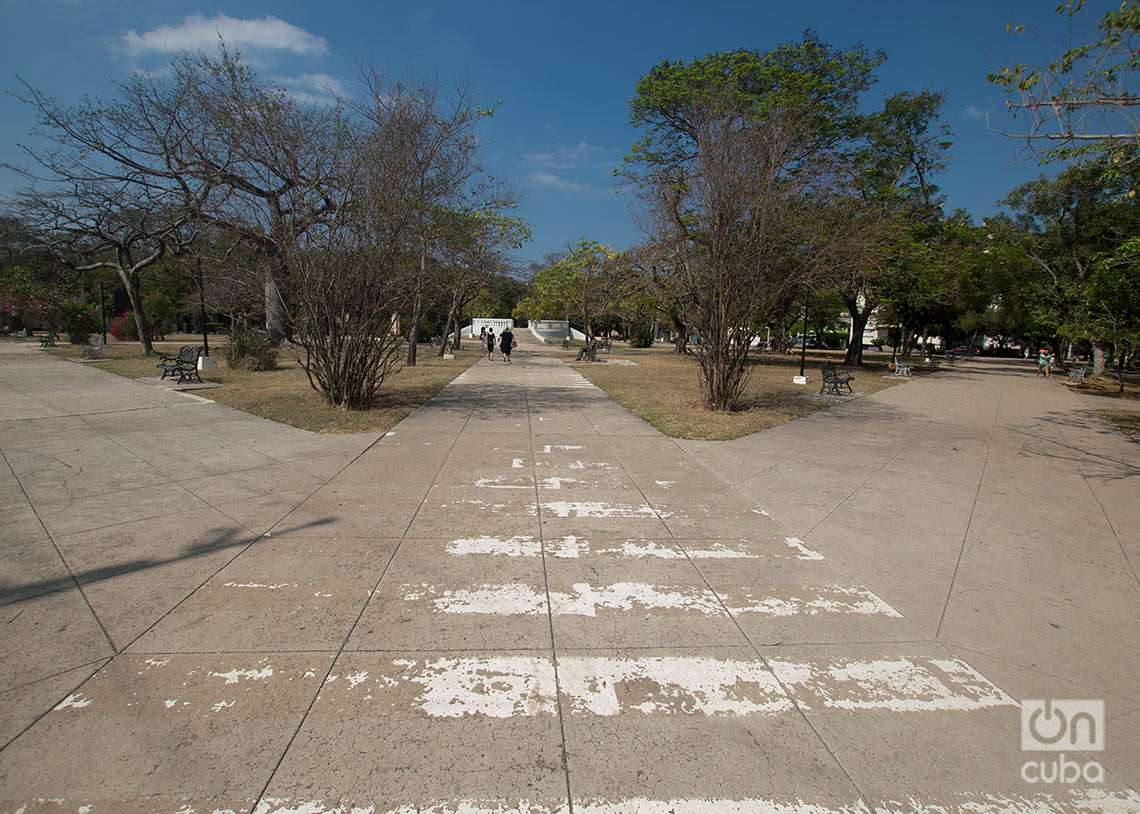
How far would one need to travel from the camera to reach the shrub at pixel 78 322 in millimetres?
29016

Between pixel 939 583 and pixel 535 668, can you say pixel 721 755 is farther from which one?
pixel 939 583

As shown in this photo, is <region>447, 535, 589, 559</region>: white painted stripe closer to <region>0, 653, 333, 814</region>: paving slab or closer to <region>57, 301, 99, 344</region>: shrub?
<region>0, 653, 333, 814</region>: paving slab

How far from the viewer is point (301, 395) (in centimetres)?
1208

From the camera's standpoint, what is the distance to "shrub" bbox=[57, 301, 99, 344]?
29.0m

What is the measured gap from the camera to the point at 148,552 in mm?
4047

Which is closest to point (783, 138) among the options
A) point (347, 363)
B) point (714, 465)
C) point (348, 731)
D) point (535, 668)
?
point (714, 465)

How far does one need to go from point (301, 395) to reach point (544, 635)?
35.8 ft

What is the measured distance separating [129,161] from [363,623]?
26.7 meters

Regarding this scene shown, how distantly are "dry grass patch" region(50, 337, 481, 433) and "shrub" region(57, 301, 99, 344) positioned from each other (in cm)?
1172

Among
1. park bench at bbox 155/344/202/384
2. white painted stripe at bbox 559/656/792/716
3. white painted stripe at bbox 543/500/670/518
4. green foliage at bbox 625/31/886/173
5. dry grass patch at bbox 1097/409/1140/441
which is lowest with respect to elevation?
white painted stripe at bbox 559/656/792/716

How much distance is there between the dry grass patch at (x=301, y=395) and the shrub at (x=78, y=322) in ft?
38.5

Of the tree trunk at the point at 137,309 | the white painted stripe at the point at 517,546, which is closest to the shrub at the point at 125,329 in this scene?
the tree trunk at the point at 137,309

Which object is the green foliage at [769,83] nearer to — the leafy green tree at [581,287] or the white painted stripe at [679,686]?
the leafy green tree at [581,287]

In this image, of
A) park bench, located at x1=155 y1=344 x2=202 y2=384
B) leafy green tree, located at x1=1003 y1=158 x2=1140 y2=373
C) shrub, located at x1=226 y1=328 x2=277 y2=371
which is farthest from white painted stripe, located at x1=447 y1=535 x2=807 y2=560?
leafy green tree, located at x1=1003 y1=158 x2=1140 y2=373
